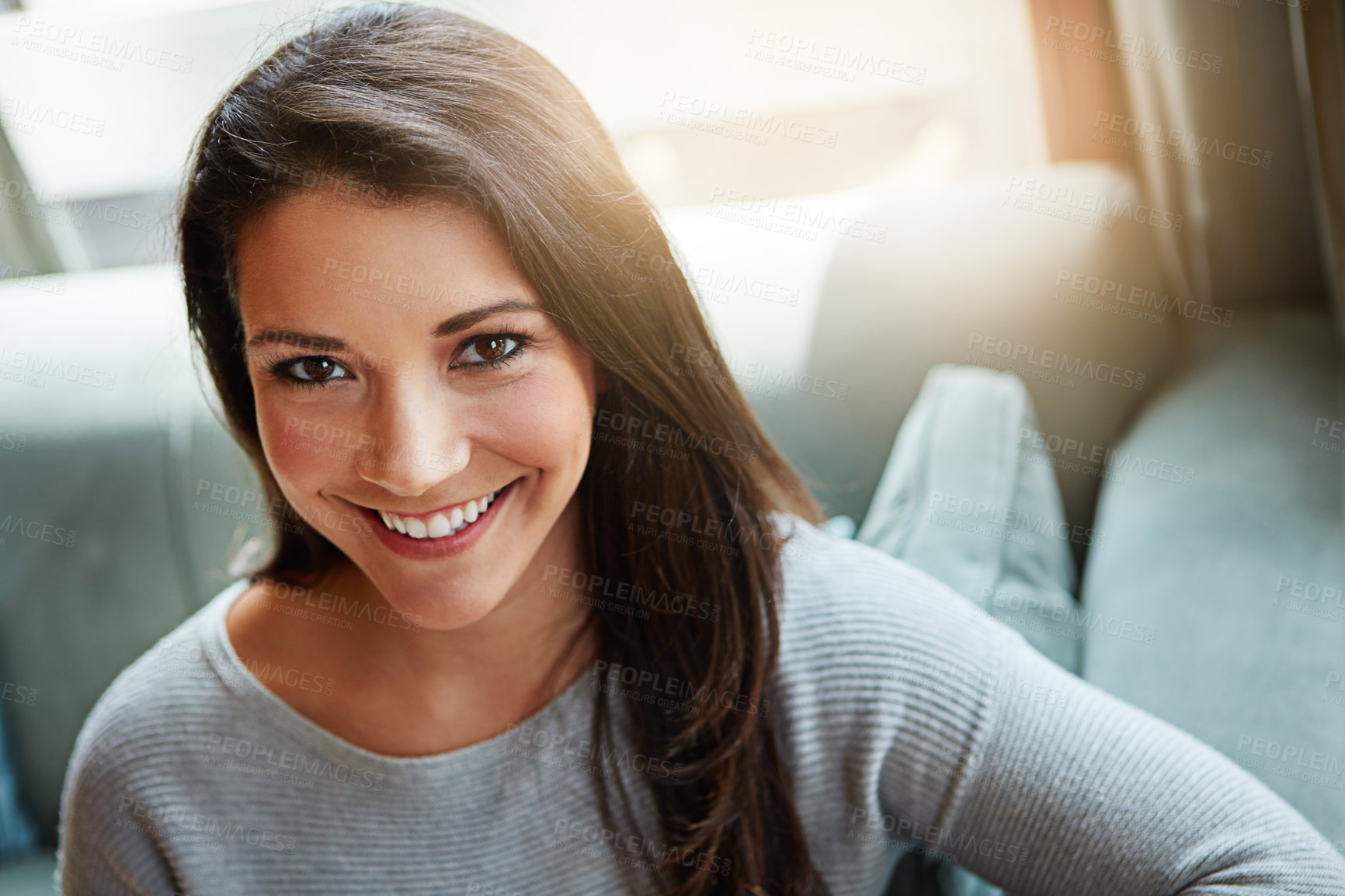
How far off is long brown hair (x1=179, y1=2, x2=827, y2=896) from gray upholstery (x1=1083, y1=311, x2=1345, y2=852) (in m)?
0.42

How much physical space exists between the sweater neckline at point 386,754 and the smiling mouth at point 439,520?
22 centimetres

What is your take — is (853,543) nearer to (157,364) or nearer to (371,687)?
(371,687)

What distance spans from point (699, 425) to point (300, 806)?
20.6 inches

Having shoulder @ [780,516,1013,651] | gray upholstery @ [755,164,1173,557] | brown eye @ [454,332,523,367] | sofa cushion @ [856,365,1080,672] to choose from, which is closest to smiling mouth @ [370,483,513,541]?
brown eye @ [454,332,523,367]

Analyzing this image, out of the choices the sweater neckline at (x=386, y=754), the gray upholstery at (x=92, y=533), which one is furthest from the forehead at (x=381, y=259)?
the gray upholstery at (x=92, y=533)

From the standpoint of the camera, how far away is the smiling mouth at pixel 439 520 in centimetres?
82

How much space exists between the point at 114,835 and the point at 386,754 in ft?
0.87

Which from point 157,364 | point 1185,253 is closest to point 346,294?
point 157,364

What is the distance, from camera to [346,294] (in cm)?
72

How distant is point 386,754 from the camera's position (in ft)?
3.06

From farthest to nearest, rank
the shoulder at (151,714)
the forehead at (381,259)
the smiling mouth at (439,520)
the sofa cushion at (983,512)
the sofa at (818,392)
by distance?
1. the sofa at (818,392)
2. the sofa cushion at (983,512)
3. the shoulder at (151,714)
4. the smiling mouth at (439,520)
5. the forehead at (381,259)

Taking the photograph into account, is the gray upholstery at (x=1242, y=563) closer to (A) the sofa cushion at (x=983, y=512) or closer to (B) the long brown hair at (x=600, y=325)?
(A) the sofa cushion at (x=983, y=512)

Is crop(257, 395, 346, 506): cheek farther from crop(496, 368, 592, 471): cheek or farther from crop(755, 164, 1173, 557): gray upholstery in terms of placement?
crop(755, 164, 1173, 557): gray upholstery

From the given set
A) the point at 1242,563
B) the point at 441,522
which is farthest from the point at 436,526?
the point at 1242,563
